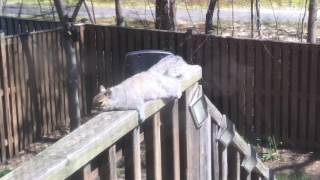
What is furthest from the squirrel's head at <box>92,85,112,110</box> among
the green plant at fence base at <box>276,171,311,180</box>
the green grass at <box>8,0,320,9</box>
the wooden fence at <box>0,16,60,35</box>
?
the green grass at <box>8,0,320,9</box>

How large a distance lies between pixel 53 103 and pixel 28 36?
111cm

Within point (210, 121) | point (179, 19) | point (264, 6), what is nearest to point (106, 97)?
point (210, 121)

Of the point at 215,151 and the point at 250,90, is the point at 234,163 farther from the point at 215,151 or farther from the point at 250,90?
the point at 250,90

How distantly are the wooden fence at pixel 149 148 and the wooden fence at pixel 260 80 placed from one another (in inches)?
196

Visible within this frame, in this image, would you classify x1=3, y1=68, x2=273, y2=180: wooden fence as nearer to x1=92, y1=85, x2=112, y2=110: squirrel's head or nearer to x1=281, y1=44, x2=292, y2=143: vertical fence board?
x1=92, y1=85, x2=112, y2=110: squirrel's head

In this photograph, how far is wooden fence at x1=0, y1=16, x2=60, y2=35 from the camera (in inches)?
432

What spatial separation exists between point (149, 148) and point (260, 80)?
6537mm

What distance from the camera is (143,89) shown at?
240 cm

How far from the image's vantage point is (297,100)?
854 cm

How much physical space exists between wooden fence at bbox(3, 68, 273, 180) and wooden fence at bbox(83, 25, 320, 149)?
196 inches

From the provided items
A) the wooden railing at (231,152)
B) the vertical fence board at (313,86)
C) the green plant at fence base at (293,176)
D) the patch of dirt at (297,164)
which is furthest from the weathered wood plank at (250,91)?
the wooden railing at (231,152)

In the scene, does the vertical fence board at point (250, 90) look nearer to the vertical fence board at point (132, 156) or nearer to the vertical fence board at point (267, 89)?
the vertical fence board at point (267, 89)

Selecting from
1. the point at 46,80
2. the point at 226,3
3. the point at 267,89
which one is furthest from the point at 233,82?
the point at 226,3

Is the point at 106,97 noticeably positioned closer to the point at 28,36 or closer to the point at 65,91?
the point at 28,36
